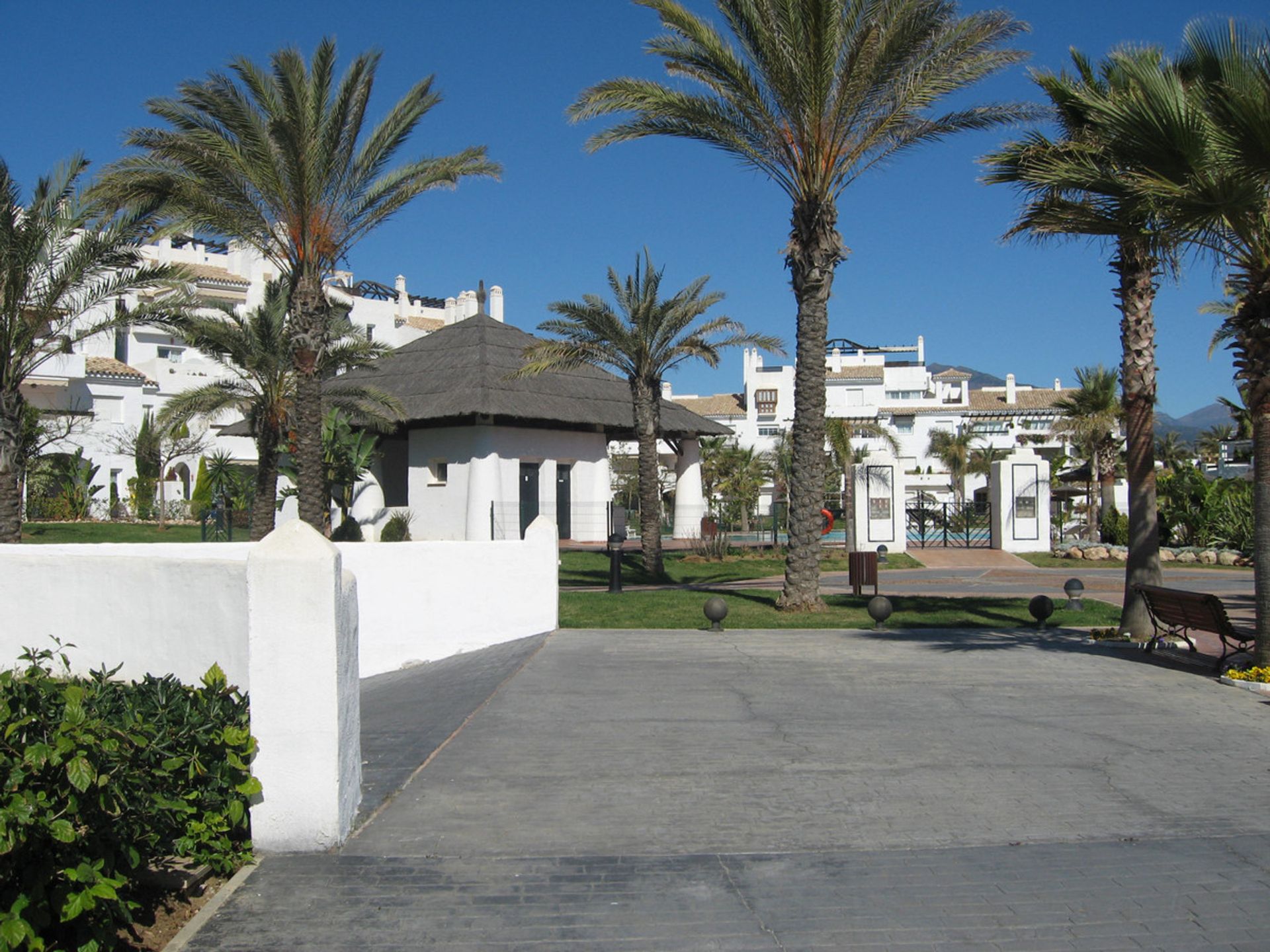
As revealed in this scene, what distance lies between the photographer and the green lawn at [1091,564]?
26.9 m

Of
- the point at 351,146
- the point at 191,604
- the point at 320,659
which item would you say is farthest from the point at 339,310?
the point at 320,659

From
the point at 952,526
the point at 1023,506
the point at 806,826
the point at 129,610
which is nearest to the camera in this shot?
the point at 806,826

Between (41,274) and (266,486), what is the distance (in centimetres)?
977

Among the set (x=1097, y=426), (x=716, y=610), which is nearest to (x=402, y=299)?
(x=1097, y=426)

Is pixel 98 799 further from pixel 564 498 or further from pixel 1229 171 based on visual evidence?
pixel 564 498

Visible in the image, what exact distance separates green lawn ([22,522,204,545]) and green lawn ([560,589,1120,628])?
15.0 m

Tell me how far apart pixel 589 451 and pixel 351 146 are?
18.2 meters

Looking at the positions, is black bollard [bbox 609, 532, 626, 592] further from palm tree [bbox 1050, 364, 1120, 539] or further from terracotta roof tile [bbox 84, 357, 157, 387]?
terracotta roof tile [bbox 84, 357, 157, 387]

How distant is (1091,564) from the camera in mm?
28031

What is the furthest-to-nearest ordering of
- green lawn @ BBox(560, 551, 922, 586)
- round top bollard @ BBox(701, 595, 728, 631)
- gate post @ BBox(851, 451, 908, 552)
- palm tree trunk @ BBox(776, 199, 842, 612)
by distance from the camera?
gate post @ BBox(851, 451, 908, 552), green lawn @ BBox(560, 551, 922, 586), palm tree trunk @ BBox(776, 199, 842, 612), round top bollard @ BBox(701, 595, 728, 631)

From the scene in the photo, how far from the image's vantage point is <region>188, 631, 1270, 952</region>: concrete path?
4887mm

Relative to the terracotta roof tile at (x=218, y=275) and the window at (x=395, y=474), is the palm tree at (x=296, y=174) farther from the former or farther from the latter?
the terracotta roof tile at (x=218, y=275)

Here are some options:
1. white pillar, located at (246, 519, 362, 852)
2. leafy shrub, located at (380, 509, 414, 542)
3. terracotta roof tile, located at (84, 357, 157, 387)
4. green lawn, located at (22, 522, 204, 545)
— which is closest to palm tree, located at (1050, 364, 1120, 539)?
leafy shrub, located at (380, 509, 414, 542)

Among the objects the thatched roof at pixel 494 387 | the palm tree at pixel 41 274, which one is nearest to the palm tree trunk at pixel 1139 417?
the palm tree at pixel 41 274
